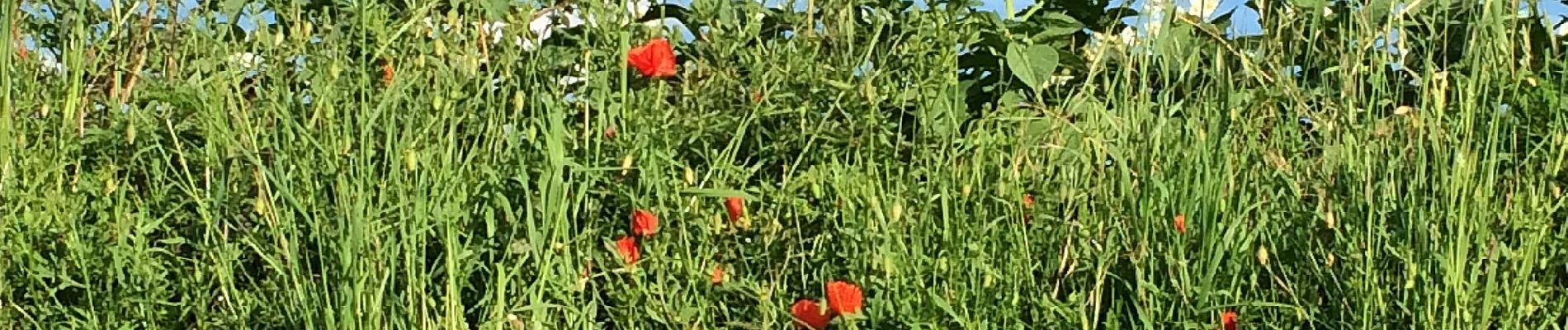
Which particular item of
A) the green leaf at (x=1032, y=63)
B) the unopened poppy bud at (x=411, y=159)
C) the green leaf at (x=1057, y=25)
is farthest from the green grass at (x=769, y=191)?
the green leaf at (x=1057, y=25)

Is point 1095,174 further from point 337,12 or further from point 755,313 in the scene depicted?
point 337,12

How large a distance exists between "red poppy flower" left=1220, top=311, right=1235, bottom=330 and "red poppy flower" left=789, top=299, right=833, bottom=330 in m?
0.40

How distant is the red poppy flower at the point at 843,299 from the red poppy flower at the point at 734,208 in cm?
22

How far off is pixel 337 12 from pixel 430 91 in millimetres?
433

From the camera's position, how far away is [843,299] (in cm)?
196

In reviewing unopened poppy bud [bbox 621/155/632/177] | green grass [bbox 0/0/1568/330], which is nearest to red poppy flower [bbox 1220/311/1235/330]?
green grass [bbox 0/0/1568/330]

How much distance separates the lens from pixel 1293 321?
2.04m

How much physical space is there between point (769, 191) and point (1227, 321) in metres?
0.52

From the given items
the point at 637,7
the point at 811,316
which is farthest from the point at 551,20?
the point at 811,316

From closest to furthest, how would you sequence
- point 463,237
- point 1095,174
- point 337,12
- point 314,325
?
point 314,325, point 463,237, point 1095,174, point 337,12

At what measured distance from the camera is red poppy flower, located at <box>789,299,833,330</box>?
1.99m

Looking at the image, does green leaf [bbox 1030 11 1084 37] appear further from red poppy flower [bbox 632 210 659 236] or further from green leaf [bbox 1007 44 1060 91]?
red poppy flower [bbox 632 210 659 236]

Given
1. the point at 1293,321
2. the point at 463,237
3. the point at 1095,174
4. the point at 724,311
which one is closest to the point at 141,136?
the point at 463,237

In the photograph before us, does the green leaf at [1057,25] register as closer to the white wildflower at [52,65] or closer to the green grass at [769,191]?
the green grass at [769,191]
